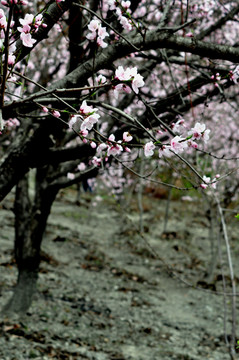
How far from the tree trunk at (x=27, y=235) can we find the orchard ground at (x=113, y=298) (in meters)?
0.29

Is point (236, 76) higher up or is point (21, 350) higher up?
point (236, 76)

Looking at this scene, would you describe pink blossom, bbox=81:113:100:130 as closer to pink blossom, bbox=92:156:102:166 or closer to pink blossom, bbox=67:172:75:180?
pink blossom, bbox=92:156:102:166

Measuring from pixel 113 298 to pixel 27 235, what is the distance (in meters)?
3.20

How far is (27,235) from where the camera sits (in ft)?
17.6

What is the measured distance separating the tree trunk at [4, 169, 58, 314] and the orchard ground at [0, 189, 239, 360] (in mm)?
295

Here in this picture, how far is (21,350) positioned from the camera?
4336 millimetres

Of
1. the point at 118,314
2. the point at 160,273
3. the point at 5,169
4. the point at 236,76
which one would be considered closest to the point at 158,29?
the point at 236,76

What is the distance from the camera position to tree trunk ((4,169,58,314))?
5.31 meters

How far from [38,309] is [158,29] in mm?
5235

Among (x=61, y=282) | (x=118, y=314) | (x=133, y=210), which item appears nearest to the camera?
(x=118, y=314)

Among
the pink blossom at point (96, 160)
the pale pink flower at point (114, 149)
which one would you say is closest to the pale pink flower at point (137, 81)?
the pale pink flower at point (114, 149)

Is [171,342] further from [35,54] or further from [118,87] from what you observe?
[35,54]

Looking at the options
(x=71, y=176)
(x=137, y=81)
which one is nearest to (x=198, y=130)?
(x=137, y=81)

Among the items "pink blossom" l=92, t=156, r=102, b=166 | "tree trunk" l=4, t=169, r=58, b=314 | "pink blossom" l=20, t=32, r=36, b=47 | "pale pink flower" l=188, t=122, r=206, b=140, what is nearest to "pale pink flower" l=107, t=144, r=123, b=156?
"pale pink flower" l=188, t=122, r=206, b=140
